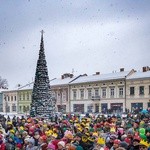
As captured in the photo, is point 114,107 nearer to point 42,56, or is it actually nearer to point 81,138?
point 42,56

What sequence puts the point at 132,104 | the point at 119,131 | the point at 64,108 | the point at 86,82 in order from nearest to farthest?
the point at 119,131 < the point at 132,104 < the point at 86,82 < the point at 64,108

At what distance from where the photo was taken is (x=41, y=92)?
95.5 feet

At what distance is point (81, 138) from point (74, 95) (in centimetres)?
5290

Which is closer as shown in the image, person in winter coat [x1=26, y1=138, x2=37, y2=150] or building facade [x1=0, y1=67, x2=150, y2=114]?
person in winter coat [x1=26, y1=138, x2=37, y2=150]

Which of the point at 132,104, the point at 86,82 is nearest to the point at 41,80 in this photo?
the point at 132,104

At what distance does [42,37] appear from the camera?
29609mm

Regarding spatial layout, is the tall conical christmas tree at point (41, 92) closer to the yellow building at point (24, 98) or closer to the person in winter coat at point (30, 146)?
the person in winter coat at point (30, 146)

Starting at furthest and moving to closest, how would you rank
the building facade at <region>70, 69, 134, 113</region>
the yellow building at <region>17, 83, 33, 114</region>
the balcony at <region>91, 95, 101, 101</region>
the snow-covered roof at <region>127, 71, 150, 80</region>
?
1. the yellow building at <region>17, 83, 33, 114</region>
2. the balcony at <region>91, 95, 101, 101</region>
3. the building facade at <region>70, 69, 134, 113</region>
4. the snow-covered roof at <region>127, 71, 150, 80</region>

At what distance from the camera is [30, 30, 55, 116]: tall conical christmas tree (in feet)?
95.0

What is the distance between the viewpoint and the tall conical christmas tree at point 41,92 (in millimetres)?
28956

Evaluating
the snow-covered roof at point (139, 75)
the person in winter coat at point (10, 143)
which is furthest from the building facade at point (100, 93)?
the person in winter coat at point (10, 143)

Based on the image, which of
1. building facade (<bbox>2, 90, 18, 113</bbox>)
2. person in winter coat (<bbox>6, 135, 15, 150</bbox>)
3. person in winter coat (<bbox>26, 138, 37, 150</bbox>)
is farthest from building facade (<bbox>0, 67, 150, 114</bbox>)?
person in winter coat (<bbox>26, 138, 37, 150</bbox>)

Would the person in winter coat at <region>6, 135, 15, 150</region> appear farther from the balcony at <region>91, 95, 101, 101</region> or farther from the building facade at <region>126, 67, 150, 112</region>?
the balcony at <region>91, 95, 101, 101</region>

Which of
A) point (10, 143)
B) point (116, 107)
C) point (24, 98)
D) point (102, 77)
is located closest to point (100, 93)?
point (102, 77)
